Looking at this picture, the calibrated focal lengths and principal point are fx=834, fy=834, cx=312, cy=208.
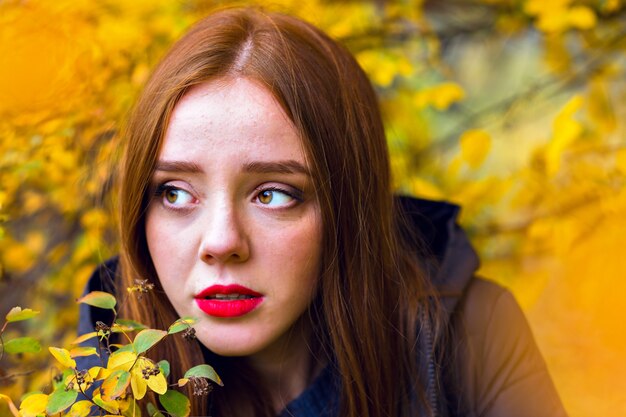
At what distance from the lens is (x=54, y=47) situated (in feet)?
9.06

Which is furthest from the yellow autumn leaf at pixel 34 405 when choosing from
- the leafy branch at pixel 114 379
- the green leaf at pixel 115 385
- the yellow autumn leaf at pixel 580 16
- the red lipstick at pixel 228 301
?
the yellow autumn leaf at pixel 580 16

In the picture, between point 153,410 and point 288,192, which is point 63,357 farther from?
point 288,192

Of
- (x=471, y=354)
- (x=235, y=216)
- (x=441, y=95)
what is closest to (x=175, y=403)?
(x=235, y=216)

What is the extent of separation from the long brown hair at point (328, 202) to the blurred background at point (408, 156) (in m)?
0.37

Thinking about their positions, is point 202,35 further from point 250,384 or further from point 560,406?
point 560,406

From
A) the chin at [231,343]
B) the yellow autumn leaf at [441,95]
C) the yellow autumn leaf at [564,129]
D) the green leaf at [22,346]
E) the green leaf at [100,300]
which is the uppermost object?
the yellow autumn leaf at [441,95]

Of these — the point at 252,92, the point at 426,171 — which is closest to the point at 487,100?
the point at 426,171

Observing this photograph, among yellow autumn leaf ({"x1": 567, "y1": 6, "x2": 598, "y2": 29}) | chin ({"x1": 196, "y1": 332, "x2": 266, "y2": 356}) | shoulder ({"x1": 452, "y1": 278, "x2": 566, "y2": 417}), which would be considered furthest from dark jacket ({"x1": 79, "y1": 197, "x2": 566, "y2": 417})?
yellow autumn leaf ({"x1": 567, "y1": 6, "x2": 598, "y2": 29})

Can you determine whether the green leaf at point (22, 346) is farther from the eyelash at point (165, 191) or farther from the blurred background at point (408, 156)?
the eyelash at point (165, 191)

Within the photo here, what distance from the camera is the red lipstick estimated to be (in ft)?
6.43

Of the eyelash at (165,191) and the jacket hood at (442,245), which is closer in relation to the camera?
the eyelash at (165,191)

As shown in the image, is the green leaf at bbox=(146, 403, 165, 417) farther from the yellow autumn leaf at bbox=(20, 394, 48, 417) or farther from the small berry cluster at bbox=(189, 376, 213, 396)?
the yellow autumn leaf at bbox=(20, 394, 48, 417)

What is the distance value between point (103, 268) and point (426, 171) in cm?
175

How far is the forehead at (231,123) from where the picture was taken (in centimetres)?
192
